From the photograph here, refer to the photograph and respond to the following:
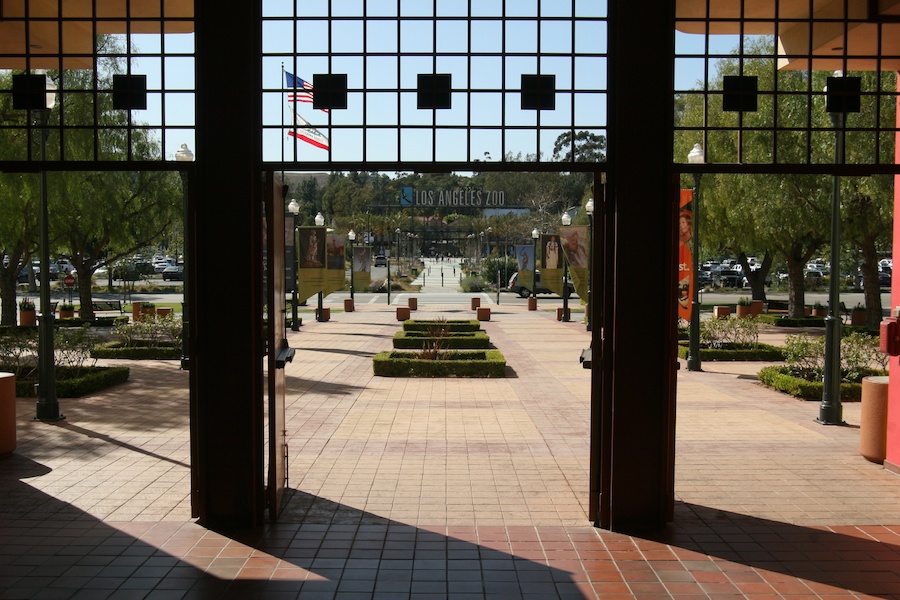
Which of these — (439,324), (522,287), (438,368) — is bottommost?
(438,368)

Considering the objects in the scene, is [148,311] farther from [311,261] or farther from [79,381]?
[79,381]

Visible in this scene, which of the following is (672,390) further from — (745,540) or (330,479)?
(330,479)

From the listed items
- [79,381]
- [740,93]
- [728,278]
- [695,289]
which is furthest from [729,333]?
[728,278]

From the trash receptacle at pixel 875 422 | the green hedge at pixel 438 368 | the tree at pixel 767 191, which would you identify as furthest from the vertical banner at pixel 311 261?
the trash receptacle at pixel 875 422

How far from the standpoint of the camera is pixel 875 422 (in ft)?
30.2

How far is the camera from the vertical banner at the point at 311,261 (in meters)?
25.9

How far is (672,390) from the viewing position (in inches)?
273

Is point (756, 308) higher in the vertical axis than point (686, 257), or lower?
lower

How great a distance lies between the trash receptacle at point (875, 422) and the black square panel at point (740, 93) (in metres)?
4.03

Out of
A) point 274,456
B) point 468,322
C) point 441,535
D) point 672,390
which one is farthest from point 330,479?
point 468,322

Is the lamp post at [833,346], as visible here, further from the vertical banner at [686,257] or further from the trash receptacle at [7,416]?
the trash receptacle at [7,416]

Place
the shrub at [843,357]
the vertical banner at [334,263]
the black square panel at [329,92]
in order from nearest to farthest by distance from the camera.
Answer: the black square panel at [329,92]
the shrub at [843,357]
the vertical banner at [334,263]

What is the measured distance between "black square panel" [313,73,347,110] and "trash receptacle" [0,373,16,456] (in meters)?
5.19

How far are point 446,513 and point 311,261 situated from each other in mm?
19615
